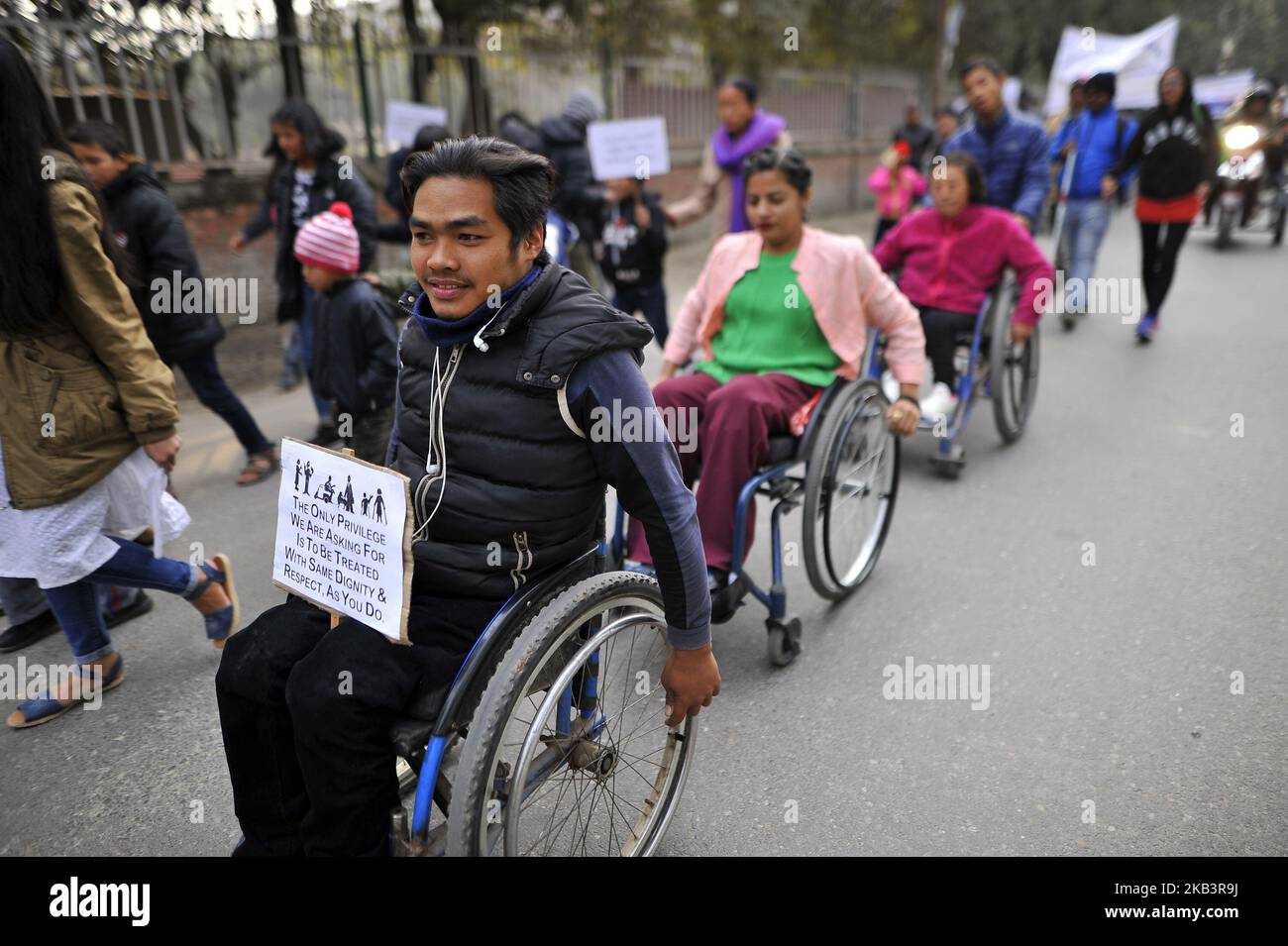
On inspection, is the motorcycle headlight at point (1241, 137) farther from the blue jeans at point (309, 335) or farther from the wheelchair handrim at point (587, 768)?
the wheelchair handrim at point (587, 768)

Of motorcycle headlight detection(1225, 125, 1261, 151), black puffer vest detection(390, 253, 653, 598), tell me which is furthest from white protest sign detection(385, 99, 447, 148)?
motorcycle headlight detection(1225, 125, 1261, 151)

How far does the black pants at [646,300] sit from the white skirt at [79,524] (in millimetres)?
3198

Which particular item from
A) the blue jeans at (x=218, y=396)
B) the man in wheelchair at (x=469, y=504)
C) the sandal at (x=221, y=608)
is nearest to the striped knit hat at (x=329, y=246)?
the blue jeans at (x=218, y=396)

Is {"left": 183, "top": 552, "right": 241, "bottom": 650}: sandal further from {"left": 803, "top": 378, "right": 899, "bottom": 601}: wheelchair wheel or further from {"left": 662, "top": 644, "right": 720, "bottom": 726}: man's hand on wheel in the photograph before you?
{"left": 803, "top": 378, "right": 899, "bottom": 601}: wheelchair wheel

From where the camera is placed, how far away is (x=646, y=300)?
547 cm

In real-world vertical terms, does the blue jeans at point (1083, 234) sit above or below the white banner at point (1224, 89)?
below

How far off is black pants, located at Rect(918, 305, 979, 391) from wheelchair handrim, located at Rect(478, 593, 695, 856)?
286 centimetres

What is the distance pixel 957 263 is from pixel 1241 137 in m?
9.59

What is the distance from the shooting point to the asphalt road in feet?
7.59

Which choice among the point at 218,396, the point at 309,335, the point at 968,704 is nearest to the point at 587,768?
the point at 968,704

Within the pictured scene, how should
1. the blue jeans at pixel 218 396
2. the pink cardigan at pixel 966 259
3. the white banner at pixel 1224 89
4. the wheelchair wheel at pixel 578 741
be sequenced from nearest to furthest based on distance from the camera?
the wheelchair wheel at pixel 578 741 < the blue jeans at pixel 218 396 < the pink cardigan at pixel 966 259 < the white banner at pixel 1224 89

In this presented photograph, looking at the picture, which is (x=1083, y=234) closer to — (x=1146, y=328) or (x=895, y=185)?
(x=1146, y=328)

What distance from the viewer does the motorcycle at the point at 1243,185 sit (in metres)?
11.2

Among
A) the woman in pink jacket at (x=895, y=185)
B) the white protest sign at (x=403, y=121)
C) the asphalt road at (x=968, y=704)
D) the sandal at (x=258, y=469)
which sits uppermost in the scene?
the white protest sign at (x=403, y=121)
